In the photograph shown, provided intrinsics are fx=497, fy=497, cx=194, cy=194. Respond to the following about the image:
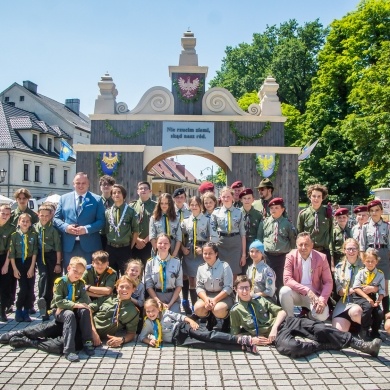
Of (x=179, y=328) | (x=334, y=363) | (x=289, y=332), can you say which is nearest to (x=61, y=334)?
(x=179, y=328)

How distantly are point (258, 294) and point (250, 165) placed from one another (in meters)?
10.4

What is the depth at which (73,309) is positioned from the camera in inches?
219

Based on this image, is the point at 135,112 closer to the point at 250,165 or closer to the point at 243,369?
the point at 250,165

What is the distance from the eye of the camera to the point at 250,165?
16.4 meters

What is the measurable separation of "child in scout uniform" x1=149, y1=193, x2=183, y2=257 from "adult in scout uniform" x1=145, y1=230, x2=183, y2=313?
0.53 meters

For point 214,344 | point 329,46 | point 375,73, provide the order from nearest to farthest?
point 214,344, point 375,73, point 329,46

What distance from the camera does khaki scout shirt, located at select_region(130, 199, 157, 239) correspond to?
7.68 m

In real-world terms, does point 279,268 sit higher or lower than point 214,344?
higher

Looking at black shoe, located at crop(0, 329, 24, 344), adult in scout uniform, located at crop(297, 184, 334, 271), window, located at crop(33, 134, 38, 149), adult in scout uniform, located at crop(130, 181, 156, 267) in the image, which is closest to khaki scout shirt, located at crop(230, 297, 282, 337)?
adult in scout uniform, located at crop(297, 184, 334, 271)

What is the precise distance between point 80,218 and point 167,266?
144 centimetres

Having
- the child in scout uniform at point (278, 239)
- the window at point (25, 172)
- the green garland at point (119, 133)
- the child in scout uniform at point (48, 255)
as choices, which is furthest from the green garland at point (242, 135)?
the window at point (25, 172)

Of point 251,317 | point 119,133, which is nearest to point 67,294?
point 251,317

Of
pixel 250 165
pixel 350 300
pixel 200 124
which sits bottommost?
pixel 350 300

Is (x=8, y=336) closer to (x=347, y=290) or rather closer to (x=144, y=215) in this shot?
(x=144, y=215)
